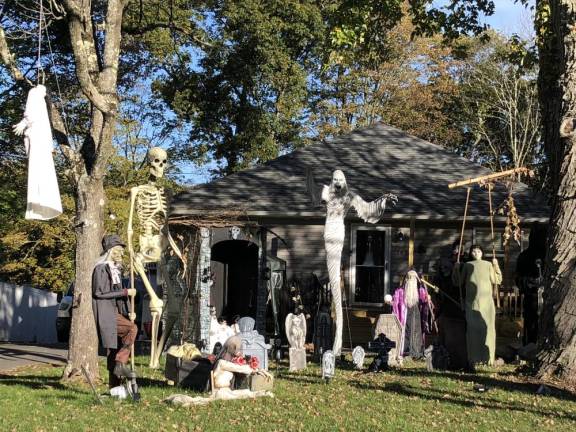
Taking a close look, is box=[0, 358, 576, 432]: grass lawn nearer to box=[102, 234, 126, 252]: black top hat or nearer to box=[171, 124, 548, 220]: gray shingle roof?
box=[102, 234, 126, 252]: black top hat

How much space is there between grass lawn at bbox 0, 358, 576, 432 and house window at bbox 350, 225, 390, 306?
22.1 feet

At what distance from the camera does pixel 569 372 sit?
11.7 metres

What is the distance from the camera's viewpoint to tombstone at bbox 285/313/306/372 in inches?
504

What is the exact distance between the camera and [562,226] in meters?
12.3

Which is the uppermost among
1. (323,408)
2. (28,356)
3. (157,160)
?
(157,160)

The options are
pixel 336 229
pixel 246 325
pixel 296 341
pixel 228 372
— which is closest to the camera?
pixel 228 372

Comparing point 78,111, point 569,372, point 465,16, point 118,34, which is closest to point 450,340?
point 569,372

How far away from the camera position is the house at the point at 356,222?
17737 millimetres

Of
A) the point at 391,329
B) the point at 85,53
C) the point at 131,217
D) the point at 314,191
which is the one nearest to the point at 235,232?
the point at 314,191

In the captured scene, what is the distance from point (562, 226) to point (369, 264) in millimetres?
7156

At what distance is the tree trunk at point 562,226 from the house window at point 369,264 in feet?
21.0

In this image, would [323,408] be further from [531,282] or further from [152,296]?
[531,282]

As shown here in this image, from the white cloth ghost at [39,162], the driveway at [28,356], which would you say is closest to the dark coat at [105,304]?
Result: the white cloth ghost at [39,162]

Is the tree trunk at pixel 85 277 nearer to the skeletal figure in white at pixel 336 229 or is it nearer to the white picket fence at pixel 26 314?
the skeletal figure in white at pixel 336 229
